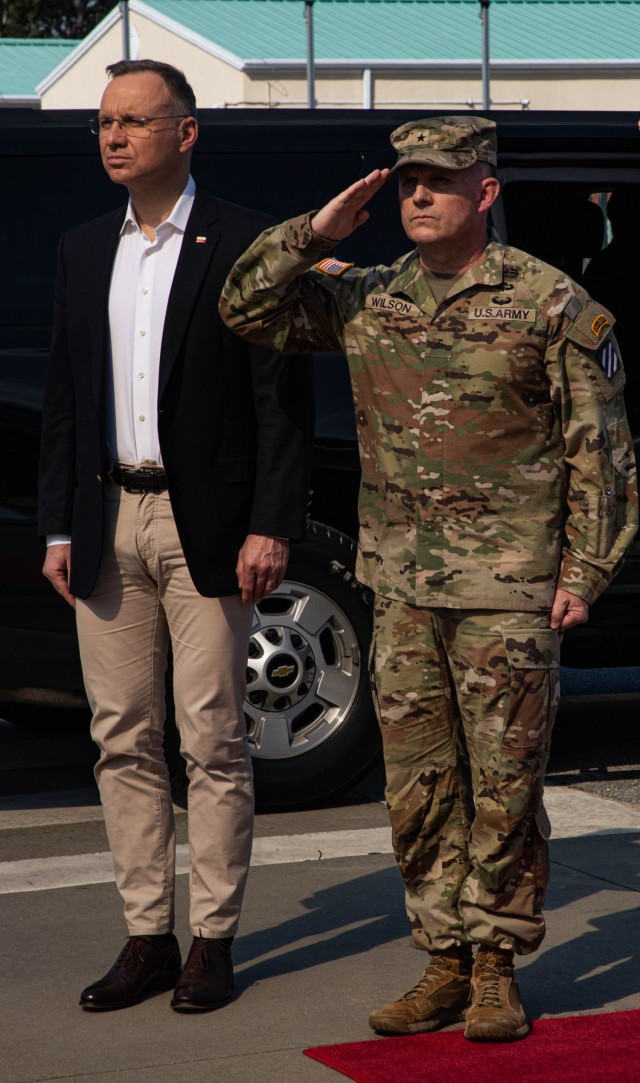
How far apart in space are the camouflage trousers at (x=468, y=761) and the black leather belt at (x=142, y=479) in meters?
0.58

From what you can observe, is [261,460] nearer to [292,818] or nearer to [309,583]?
[309,583]

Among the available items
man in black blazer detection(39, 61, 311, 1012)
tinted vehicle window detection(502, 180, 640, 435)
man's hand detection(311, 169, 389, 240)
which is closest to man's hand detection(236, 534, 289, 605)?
man in black blazer detection(39, 61, 311, 1012)

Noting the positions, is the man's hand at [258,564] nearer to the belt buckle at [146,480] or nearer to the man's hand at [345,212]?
the belt buckle at [146,480]

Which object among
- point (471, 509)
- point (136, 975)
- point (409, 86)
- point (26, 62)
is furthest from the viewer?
point (26, 62)

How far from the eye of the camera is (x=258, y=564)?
3824 mm

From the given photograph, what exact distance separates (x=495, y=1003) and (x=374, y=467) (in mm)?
1197

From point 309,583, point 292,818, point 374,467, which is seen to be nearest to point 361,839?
point 292,818

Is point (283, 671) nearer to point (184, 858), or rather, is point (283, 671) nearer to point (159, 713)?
point (184, 858)

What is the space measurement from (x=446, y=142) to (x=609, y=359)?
22.3 inches

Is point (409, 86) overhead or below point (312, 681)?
overhead

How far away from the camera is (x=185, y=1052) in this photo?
3.55m

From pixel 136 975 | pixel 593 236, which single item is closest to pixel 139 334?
pixel 136 975

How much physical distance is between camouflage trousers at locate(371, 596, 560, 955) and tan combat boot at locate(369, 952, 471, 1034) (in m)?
0.06

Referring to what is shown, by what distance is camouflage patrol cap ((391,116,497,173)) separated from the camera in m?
3.44
